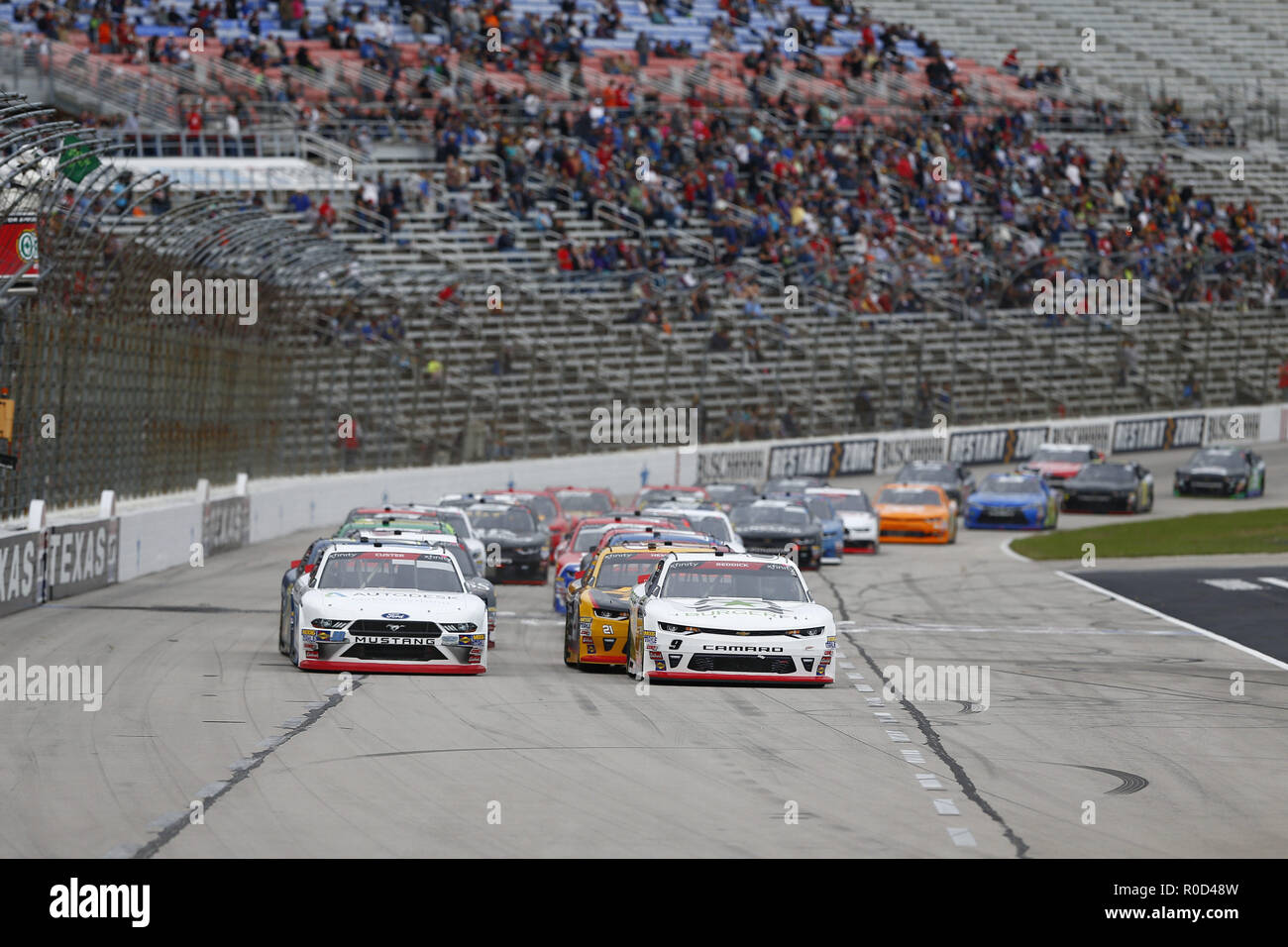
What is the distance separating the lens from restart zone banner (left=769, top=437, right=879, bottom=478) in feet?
160

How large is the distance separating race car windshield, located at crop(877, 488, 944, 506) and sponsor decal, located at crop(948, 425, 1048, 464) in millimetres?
13388

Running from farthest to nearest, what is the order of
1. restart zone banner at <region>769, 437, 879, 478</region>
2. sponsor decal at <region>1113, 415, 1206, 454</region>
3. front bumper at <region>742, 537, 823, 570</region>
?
sponsor decal at <region>1113, 415, 1206, 454</region> < restart zone banner at <region>769, 437, 879, 478</region> < front bumper at <region>742, 537, 823, 570</region>

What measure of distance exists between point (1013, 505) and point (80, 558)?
21694mm

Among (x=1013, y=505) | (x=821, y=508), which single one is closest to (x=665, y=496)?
(x=821, y=508)

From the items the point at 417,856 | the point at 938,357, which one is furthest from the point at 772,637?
the point at 938,357

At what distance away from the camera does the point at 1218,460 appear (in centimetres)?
4875

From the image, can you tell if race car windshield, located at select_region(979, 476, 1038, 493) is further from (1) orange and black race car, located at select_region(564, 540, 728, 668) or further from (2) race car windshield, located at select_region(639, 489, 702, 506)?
(1) orange and black race car, located at select_region(564, 540, 728, 668)

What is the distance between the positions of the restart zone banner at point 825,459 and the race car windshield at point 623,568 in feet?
95.0

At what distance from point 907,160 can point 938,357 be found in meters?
8.97

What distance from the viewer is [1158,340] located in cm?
5400
